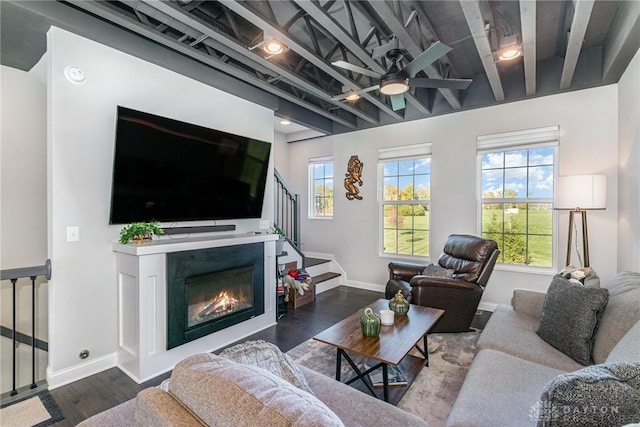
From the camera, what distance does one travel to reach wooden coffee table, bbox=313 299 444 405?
6.33 feet

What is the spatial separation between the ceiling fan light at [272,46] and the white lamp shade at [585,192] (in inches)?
124

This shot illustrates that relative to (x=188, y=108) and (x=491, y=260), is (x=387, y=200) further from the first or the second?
(x=188, y=108)

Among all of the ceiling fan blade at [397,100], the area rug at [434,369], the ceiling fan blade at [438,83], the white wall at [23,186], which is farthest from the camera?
the ceiling fan blade at [397,100]

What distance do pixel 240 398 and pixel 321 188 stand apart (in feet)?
17.9

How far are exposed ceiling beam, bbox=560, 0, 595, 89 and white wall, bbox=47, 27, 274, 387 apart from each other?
3504 mm

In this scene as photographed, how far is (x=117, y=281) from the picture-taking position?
2656mm

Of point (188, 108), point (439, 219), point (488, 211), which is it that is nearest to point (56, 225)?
point (188, 108)

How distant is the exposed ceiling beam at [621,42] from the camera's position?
2354 millimetres

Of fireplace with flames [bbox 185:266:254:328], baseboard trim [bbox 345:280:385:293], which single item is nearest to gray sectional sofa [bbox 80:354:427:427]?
fireplace with flames [bbox 185:266:254:328]

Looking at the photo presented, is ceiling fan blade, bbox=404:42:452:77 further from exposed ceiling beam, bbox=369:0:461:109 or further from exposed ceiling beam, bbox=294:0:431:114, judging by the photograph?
exposed ceiling beam, bbox=294:0:431:114

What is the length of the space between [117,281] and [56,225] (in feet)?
2.13

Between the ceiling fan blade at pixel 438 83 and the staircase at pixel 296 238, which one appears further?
the staircase at pixel 296 238

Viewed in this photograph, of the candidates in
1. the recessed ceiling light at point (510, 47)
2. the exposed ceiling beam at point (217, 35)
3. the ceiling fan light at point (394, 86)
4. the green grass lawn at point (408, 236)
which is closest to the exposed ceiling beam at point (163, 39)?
the exposed ceiling beam at point (217, 35)

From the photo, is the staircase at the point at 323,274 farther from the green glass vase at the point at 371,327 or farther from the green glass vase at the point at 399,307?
the green glass vase at the point at 371,327
